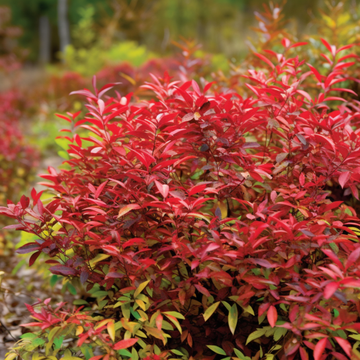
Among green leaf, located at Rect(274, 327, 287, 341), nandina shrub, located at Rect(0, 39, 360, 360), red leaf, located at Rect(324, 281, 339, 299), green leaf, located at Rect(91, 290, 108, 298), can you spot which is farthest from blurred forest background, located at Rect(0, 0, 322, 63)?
red leaf, located at Rect(324, 281, 339, 299)

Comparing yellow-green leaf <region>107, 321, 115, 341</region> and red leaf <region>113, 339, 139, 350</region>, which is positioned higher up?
yellow-green leaf <region>107, 321, 115, 341</region>

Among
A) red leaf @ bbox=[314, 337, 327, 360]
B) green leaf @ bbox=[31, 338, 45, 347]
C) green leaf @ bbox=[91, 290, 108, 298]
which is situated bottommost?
green leaf @ bbox=[31, 338, 45, 347]

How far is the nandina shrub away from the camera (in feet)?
4.42

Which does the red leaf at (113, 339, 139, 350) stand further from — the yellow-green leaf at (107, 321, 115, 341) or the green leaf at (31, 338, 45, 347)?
the green leaf at (31, 338, 45, 347)

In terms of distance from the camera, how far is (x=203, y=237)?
1.47 m

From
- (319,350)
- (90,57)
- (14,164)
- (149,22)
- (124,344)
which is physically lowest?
(14,164)

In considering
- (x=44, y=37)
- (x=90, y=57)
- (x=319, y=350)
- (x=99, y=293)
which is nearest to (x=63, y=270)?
(x=99, y=293)

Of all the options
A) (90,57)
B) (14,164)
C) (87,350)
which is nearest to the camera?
(87,350)

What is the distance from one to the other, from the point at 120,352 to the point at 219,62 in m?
10.1

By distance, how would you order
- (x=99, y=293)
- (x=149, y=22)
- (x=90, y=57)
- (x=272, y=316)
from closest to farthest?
1. (x=272, y=316)
2. (x=99, y=293)
3. (x=90, y=57)
4. (x=149, y=22)

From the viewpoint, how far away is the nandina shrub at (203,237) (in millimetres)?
1348

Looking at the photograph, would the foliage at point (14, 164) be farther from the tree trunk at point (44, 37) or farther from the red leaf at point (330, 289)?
the tree trunk at point (44, 37)

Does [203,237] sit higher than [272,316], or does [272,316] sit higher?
[203,237]

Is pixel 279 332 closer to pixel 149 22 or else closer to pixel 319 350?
pixel 319 350
